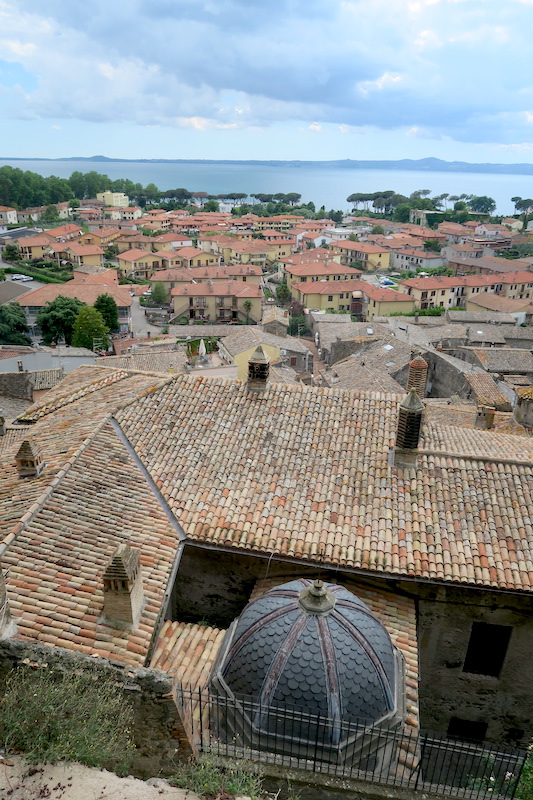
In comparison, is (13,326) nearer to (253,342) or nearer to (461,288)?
(253,342)

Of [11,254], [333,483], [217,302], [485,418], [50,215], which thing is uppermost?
[333,483]

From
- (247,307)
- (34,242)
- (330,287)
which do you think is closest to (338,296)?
(330,287)

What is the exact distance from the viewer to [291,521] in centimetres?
1206

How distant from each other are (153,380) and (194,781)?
1261 centimetres

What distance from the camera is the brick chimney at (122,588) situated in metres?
8.76

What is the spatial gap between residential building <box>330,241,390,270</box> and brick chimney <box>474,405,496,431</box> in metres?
95.9

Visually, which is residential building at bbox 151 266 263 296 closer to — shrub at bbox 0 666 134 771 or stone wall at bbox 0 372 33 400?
stone wall at bbox 0 372 33 400

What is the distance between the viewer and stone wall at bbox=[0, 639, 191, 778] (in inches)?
273

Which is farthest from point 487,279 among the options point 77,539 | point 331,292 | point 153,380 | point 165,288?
point 77,539

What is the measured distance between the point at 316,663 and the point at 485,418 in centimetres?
1811

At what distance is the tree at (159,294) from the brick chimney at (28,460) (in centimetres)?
7693

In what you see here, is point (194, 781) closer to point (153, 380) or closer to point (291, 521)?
point (291, 521)

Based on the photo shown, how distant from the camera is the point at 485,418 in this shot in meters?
23.0

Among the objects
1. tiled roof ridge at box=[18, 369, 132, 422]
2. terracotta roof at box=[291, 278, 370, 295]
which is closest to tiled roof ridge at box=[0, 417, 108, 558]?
tiled roof ridge at box=[18, 369, 132, 422]
